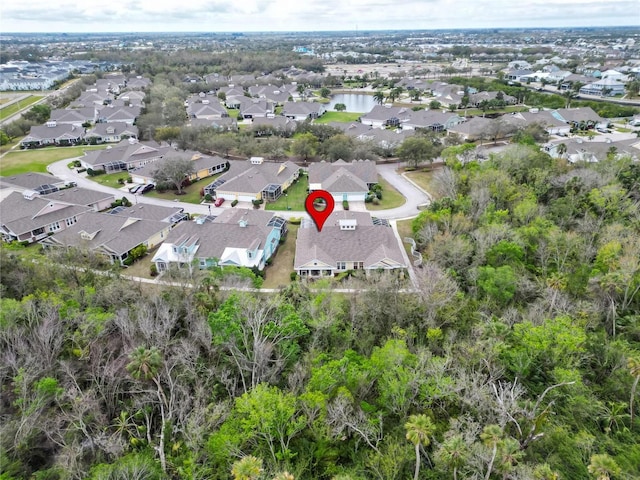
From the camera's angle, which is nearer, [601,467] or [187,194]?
[601,467]

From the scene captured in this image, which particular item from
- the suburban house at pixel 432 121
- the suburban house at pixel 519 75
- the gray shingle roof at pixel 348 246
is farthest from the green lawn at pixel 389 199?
the suburban house at pixel 519 75

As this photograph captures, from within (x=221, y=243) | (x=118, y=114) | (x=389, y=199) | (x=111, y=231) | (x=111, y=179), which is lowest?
(x=389, y=199)

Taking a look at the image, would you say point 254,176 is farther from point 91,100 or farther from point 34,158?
point 91,100

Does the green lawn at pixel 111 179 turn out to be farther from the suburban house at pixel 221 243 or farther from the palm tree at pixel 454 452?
the palm tree at pixel 454 452

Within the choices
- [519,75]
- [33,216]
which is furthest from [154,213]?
[519,75]

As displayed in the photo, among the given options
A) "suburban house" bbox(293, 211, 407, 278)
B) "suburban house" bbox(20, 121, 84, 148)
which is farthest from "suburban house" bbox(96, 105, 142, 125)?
"suburban house" bbox(293, 211, 407, 278)

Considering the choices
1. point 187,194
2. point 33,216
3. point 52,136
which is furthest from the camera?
point 52,136
